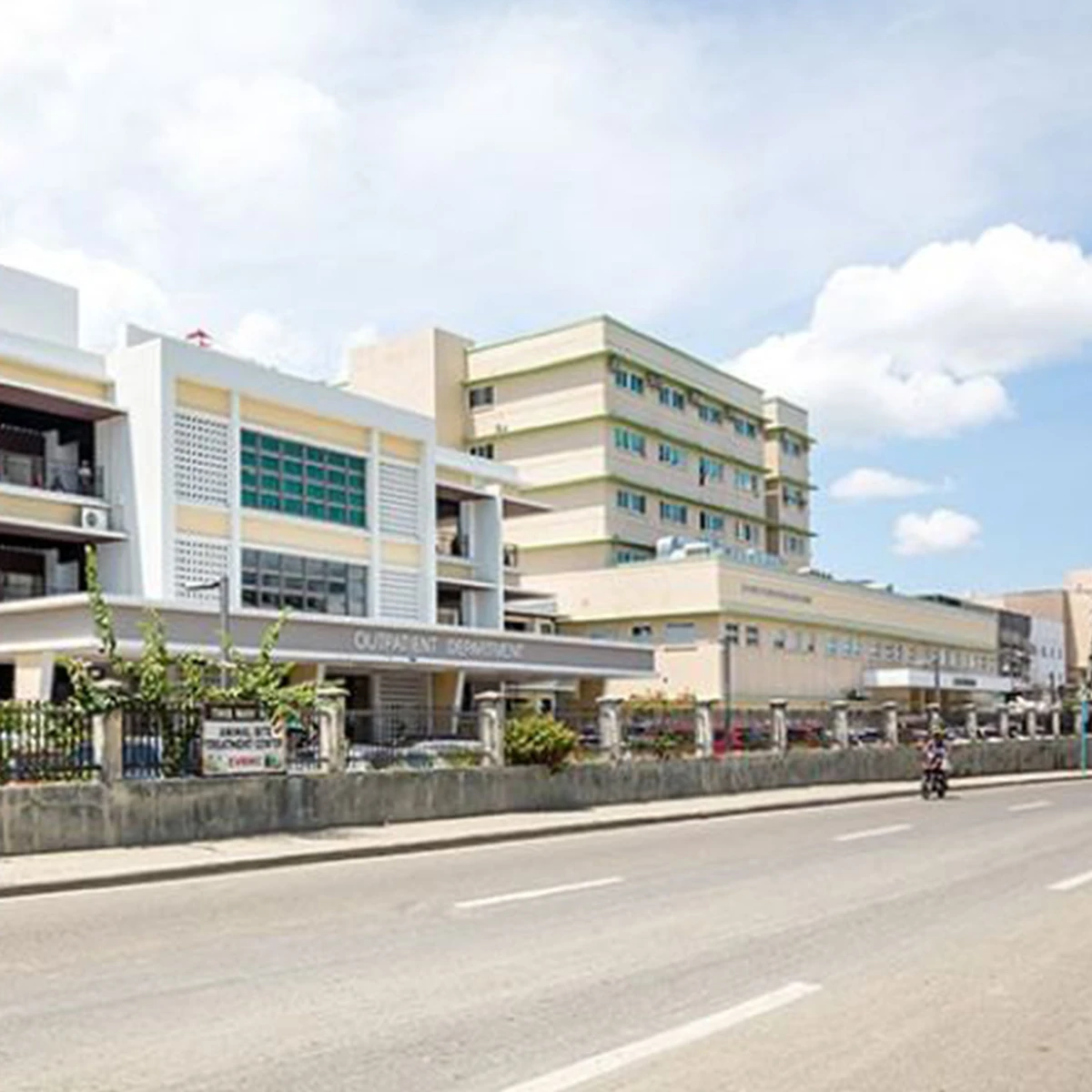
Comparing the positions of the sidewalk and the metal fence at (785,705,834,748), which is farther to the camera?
the metal fence at (785,705,834,748)

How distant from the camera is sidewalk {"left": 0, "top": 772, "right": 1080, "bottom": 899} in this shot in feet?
50.3

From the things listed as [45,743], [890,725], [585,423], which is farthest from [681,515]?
[45,743]

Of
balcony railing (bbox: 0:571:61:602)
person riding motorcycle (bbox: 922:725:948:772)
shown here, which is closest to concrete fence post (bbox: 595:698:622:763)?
Result: person riding motorcycle (bbox: 922:725:948:772)

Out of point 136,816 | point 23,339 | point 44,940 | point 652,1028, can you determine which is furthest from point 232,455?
point 652,1028

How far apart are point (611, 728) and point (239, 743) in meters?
9.72

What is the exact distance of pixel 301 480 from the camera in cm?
4378

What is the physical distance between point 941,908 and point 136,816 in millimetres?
10681

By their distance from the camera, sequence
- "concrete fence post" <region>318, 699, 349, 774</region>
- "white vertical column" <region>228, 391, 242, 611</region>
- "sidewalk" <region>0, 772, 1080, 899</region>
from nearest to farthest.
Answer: "sidewalk" <region>0, 772, 1080, 899</region> < "concrete fence post" <region>318, 699, 349, 774</region> < "white vertical column" <region>228, 391, 242, 611</region>

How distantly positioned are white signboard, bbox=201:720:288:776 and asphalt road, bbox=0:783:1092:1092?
4091mm

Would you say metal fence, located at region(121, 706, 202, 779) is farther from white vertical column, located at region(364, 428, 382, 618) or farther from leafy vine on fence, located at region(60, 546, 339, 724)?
white vertical column, located at region(364, 428, 382, 618)

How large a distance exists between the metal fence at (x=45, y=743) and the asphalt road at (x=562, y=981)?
3.71 meters

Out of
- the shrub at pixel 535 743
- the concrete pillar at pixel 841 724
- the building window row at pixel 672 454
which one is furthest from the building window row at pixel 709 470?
the shrub at pixel 535 743

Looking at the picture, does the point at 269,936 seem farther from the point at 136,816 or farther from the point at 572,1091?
the point at 136,816

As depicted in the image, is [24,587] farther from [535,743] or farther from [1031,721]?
[1031,721]
